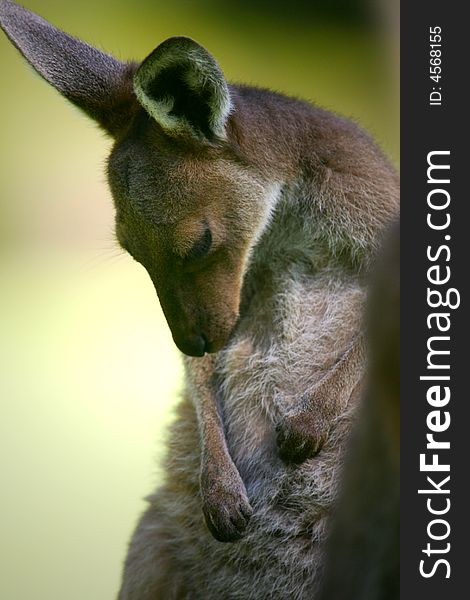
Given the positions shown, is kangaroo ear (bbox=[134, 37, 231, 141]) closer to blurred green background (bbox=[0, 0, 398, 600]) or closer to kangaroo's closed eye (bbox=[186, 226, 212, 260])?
kangaroo's closed eye (bbox=[186, 226, 212, 260])

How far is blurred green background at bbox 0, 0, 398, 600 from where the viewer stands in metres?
4.57

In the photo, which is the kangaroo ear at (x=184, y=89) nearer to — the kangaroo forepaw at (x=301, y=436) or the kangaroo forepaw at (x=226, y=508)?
the kangaroo forepaw at (x=301, y=436)

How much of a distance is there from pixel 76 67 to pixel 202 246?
580 millimetres

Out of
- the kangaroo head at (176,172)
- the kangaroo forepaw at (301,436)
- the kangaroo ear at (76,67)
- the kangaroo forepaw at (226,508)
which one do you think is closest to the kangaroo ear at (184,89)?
the kangaroo head at (176,172)

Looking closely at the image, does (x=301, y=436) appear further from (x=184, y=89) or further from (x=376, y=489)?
(x=184, y=89)

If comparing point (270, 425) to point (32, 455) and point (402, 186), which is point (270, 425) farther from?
point (32, 455)

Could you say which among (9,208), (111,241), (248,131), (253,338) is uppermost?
(9,208)

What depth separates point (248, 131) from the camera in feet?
9.61

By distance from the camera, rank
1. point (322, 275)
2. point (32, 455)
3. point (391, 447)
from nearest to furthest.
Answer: point (391, 447) → point (322, 275) → point (32, 455)

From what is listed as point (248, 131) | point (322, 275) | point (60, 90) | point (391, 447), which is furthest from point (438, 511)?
point (60, 90)

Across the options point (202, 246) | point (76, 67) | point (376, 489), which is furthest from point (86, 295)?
point (376, 489)

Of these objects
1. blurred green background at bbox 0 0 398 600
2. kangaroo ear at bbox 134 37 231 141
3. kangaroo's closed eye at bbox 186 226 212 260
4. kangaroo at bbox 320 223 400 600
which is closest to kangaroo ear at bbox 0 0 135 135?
kangaroo ear at bbox 134 37 231 141

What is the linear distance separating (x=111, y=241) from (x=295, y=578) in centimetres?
102

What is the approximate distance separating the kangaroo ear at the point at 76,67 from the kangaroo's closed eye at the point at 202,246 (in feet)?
1.31
